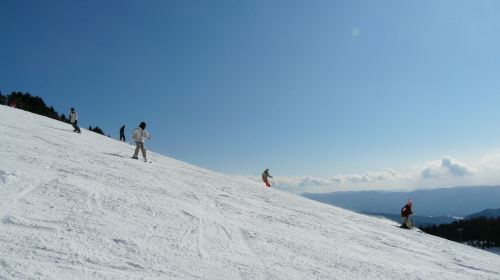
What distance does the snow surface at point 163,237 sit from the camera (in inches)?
238

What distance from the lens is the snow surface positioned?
605 centimetres

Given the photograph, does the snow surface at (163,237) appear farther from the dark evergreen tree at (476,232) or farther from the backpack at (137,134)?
the dark evergreen tree at (476,232)

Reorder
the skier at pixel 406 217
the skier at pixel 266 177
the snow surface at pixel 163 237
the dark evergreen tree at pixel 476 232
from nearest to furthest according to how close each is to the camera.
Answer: the snow surface at pixel 163 237 → the skier at pixel 406 217 → the skier at pixel 266 177 → the dark evergreen tree at pixel 476 232

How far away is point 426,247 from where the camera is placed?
1406 cm

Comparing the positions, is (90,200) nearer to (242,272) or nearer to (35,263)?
(35,263)

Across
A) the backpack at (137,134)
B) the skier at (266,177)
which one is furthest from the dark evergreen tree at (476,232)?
the backpack at (137,134)

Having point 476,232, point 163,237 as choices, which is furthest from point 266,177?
point 476,232

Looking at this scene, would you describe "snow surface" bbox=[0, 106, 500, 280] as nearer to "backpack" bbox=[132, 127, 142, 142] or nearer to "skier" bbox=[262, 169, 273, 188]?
"backpack" bbox=[132, 127, 142, 142]

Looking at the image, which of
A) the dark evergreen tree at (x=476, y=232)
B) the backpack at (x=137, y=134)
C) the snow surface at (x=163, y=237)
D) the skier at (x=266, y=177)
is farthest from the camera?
the dark evergreen tree at (x=476, y=232)

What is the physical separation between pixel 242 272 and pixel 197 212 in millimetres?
4451

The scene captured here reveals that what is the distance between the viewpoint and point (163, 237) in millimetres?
7805

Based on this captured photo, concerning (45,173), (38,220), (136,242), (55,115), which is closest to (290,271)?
(136,242)

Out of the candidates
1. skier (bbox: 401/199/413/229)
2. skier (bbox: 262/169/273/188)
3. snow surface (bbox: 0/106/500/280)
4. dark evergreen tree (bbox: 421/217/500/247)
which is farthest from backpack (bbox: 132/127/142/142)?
dark evergreen tree (bbox: 421/217/500/247)

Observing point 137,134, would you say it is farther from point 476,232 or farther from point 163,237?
point 476,232
